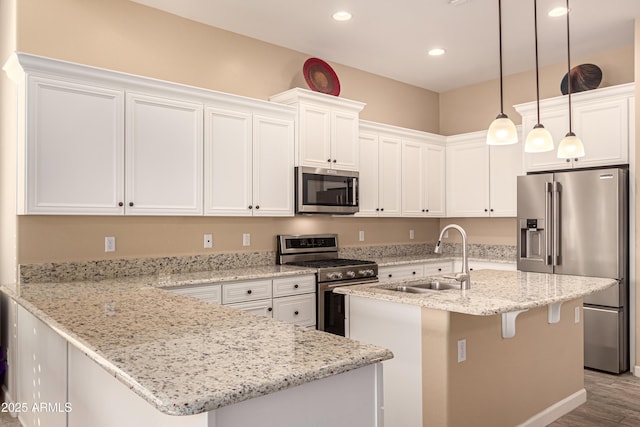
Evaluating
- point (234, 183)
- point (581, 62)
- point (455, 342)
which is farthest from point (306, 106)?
point (581, 62)

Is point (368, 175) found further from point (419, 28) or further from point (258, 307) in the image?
point (258, 307)

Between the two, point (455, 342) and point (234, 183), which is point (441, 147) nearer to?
point (234, 183)

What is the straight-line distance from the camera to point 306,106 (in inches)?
170

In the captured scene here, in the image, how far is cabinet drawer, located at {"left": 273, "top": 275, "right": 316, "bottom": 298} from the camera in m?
3.75

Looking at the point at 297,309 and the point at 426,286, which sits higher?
the point at 426,286

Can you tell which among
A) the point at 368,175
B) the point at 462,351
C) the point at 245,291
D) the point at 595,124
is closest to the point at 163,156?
the point at 245,291

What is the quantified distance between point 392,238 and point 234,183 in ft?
8.02

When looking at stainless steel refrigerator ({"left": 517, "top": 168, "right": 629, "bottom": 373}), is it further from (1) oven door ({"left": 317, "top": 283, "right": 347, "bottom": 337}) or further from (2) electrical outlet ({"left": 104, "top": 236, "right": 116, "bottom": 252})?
(2) electrical outlet ({"left": 104, "top": 236, "right": 116, "bottom": 252})

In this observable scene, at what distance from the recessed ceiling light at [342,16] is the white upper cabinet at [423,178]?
1795mm

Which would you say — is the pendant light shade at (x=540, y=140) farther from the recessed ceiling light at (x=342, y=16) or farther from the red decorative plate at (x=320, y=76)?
the red decorative plate at (x=320, y=76)

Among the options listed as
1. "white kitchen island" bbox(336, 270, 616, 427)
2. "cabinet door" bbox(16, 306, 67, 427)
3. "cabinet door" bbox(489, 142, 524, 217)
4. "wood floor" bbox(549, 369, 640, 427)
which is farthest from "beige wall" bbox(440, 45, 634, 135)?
"cabinet door" bbox(16, 306, 67, 427)

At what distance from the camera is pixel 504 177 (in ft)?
17.1

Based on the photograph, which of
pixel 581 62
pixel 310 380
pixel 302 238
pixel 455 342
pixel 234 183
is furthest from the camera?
pixel 581 62

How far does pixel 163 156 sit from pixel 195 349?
2351mm
